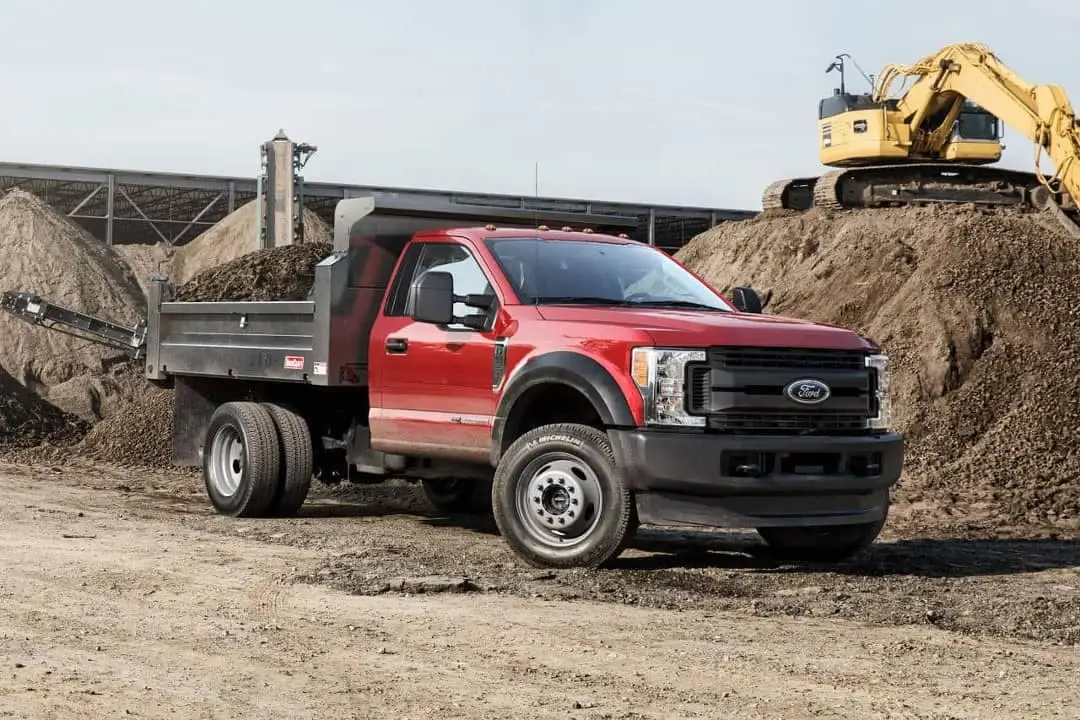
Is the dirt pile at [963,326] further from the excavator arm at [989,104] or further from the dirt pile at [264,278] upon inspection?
the dirt pile at [264,278]

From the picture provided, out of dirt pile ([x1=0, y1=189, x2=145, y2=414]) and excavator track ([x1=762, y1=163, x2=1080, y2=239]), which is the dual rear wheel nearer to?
excavator track ([x1=762, y1=163, x2=1080, y2=239])

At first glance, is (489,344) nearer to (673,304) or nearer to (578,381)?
(578,381)

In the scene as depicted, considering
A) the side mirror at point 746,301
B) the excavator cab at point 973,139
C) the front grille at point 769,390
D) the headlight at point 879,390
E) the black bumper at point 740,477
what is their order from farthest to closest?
the excavator cab at point 973,139 < the side mirror at point 746,301 < the headlight at point 879,390 < the front grille at point 769,390 < the black bumper at point 740,477

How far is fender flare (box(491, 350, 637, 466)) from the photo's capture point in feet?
30.0

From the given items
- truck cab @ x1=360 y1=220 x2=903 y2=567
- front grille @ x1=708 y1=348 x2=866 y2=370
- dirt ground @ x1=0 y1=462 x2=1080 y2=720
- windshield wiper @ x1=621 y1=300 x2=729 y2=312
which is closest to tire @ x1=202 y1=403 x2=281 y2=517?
dirt ground @ x1=0 y1=462 x2=1080 y2=720

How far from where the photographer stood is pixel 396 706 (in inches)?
221

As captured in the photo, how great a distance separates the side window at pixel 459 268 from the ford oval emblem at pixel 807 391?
7.16ft

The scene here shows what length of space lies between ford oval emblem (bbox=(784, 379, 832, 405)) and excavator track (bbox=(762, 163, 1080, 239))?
1625 centimetres

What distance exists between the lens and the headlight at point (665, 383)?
8.98 metres

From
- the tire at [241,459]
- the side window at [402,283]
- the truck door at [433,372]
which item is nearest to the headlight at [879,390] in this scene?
the truck door at [433,372]

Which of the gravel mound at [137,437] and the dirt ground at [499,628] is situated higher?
the gravel mound at [137,437]

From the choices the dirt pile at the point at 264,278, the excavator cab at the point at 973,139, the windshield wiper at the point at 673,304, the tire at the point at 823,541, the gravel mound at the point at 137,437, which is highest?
the excavator cab at the point at 973,139

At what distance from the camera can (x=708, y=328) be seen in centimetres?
905

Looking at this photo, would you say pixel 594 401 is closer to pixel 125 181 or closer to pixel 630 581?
pixel 630 581
